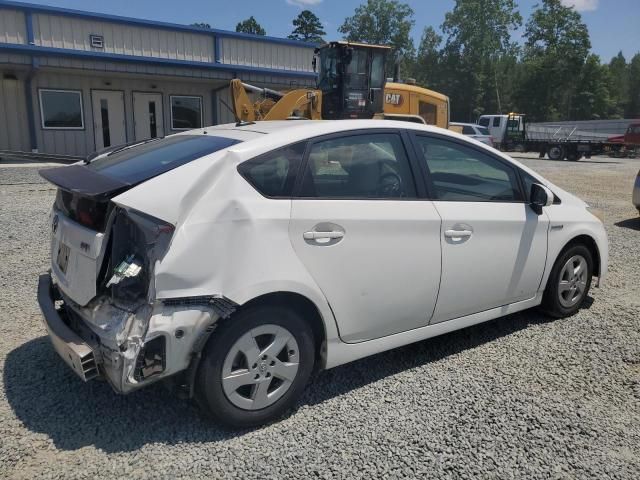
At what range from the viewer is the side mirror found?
154 inches

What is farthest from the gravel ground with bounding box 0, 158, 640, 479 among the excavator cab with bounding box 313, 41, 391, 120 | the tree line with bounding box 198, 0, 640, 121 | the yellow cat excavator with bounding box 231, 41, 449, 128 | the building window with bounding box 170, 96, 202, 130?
the tree line with bounding box 198, 0, 640, 121

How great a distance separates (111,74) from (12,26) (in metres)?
3.00

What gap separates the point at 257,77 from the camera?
2009 centimetres

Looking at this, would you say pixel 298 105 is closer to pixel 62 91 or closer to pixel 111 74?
pixel 111 74

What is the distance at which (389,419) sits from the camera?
9.71 ft

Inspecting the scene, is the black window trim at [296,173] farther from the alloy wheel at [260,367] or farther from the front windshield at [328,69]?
the front windshield at [328,69]

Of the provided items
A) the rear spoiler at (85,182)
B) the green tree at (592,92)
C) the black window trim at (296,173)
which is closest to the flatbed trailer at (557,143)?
the black window trim at (296,173)

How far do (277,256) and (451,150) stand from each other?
5.47 ft

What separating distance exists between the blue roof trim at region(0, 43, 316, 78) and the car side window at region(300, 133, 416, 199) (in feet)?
51.2

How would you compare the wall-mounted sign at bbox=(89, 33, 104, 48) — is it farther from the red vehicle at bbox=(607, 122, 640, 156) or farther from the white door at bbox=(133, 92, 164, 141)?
the red vehicle at bbox=(607, 122, 640, 156)

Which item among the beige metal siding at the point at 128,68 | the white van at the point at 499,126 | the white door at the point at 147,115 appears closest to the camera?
A: the beige metal siding at the point at 128,68

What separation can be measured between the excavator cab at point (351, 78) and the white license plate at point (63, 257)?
11.5m

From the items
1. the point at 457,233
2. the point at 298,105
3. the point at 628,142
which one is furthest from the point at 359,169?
the point at 628,142

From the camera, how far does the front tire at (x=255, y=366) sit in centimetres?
261
